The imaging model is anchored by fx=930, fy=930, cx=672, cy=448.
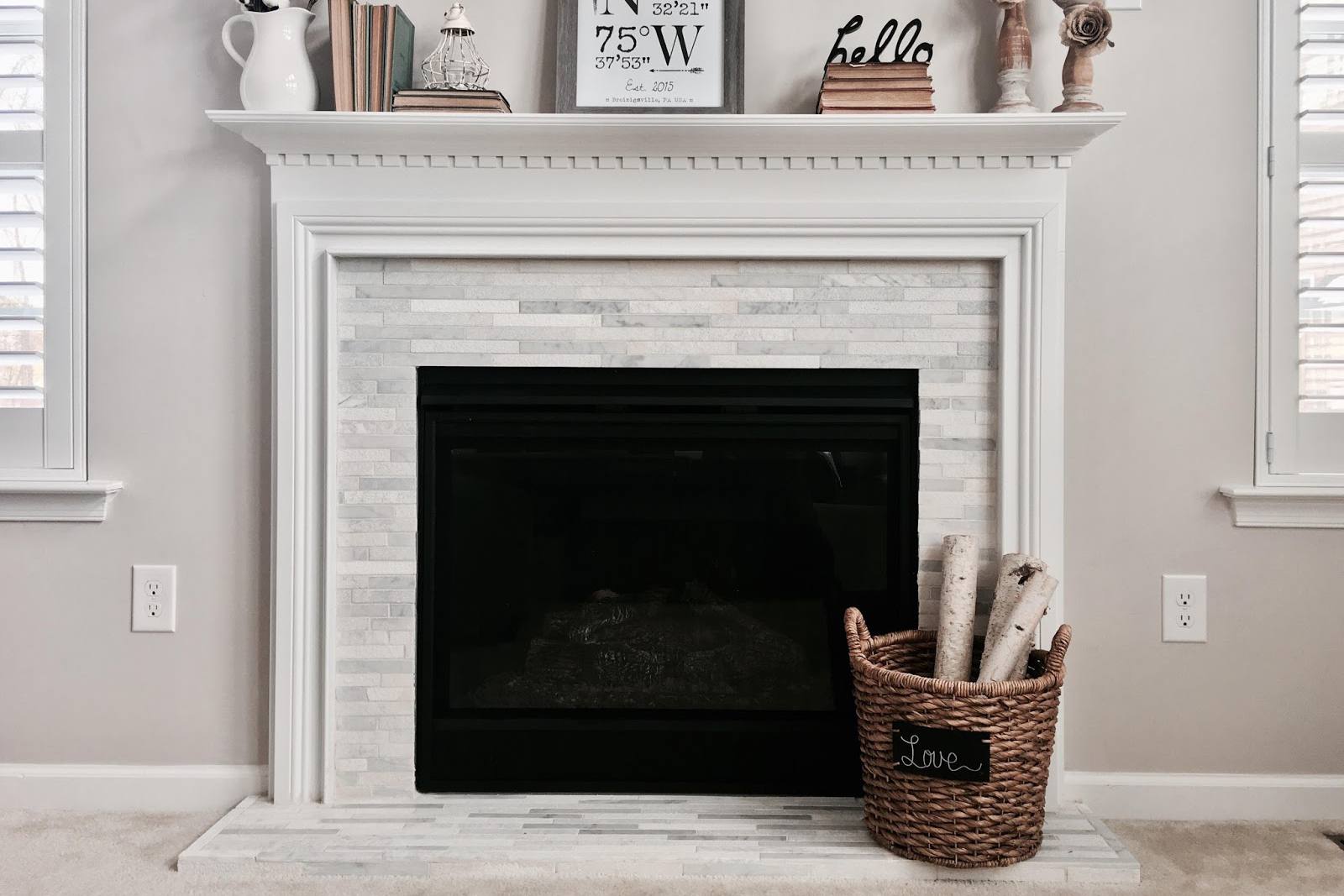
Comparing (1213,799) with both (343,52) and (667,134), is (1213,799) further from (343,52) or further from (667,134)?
(343,52)

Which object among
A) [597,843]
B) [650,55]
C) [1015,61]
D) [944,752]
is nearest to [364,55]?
[650,55]

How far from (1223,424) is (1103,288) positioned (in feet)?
1.10

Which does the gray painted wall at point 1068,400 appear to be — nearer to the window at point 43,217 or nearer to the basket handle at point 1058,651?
the window at point 43,217

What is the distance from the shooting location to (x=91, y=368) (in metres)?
1.74

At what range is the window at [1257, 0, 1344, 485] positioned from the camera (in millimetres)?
1699

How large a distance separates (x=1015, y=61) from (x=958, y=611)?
0.96 m

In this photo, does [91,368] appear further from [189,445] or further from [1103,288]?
[1103,288]

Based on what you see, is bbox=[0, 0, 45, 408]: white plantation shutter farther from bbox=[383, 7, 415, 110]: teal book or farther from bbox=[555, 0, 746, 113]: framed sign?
bbox=[555, 0, 746, 113]: framed sign

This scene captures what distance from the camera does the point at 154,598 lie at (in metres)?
1.75

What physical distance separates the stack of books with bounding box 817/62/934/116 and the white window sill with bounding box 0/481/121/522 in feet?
4.89

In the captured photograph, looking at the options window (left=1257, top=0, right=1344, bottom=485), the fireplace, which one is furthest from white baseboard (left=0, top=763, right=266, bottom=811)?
window (left=1257, top=0, right=1344, bottom=485)

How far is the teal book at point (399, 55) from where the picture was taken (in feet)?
5.31

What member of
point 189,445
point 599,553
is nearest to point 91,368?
A: point 189,445

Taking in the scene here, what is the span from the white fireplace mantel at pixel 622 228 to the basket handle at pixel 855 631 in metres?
0.32
